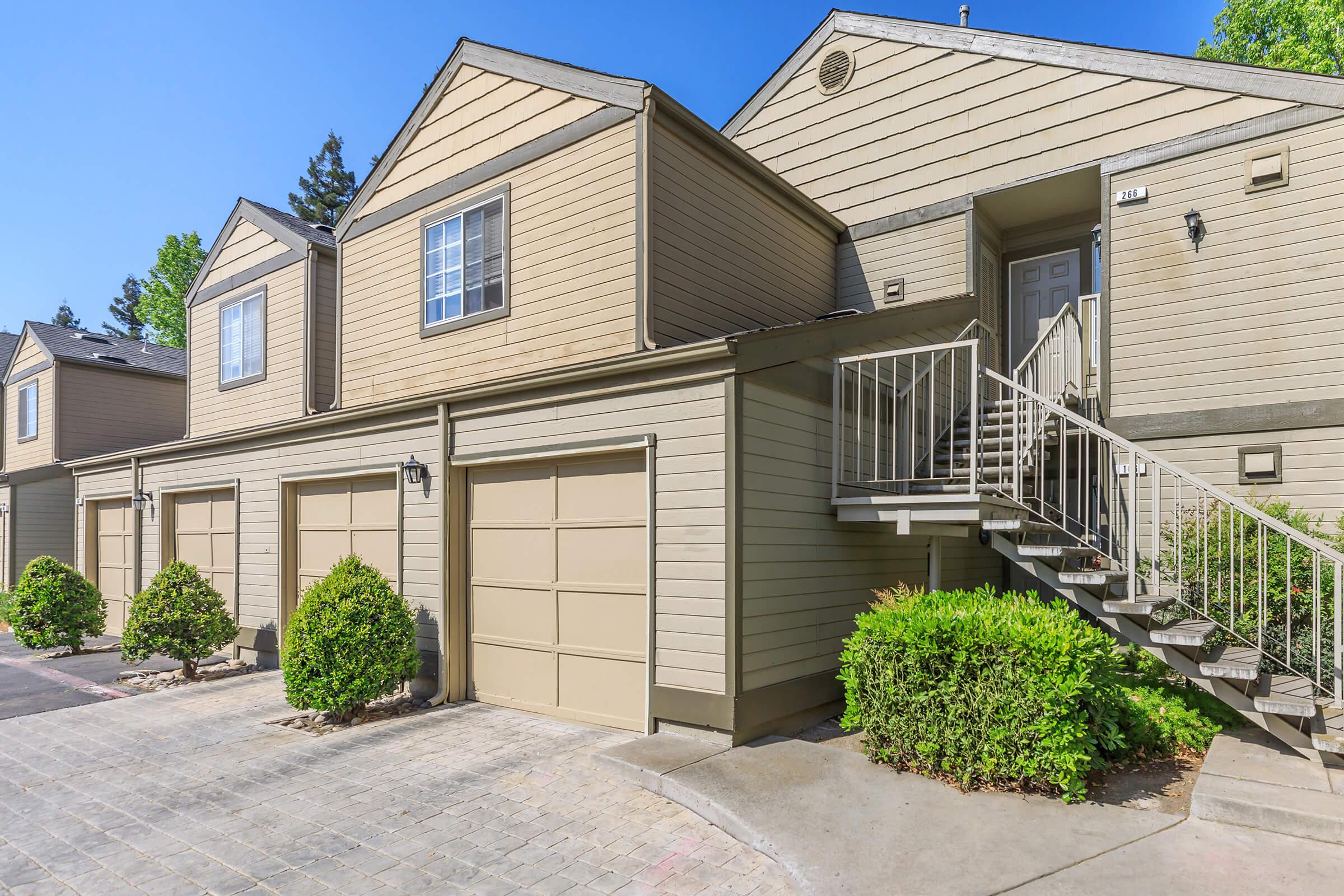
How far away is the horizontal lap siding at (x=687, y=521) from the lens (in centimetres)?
577

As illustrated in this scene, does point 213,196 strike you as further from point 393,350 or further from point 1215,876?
point 1215,876

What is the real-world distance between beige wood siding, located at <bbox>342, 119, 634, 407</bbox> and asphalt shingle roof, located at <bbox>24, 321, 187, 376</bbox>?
1194 centimetres

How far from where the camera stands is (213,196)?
32.5 meters

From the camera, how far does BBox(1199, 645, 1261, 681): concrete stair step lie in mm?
4895

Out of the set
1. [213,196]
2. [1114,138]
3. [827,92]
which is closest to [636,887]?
[1114,138]

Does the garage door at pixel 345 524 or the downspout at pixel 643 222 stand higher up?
the downspout at pixel 643 222

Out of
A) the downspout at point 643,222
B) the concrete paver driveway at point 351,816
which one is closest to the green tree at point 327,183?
the downspout at point 643,222

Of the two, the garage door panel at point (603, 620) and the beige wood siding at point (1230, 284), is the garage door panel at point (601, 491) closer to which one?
the garage door panel at point (603, 620)

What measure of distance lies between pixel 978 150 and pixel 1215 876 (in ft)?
26.8

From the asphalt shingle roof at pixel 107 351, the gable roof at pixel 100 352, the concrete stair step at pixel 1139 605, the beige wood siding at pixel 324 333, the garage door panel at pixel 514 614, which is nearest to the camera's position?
the concrete stair step at pixel 1139 605

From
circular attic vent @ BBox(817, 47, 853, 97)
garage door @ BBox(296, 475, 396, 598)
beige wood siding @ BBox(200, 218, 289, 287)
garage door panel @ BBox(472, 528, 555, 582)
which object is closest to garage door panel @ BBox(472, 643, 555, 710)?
garage door panel @ BBox(472, 528, 555, 582)

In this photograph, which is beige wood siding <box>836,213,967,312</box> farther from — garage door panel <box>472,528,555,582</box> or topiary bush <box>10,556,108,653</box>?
topiary bush <box>10,556,108,653</box>

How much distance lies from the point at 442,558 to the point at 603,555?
6.71 feet

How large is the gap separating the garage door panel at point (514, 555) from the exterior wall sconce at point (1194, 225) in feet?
23.3
